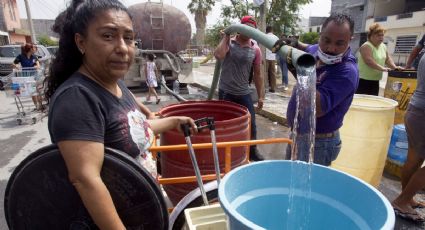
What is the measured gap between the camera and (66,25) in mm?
1200

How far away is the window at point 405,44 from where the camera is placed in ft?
83.8

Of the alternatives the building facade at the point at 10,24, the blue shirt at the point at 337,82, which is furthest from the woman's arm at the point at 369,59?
the building facade at the point at 10,24

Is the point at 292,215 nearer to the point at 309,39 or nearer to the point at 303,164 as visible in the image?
the point at 303,164

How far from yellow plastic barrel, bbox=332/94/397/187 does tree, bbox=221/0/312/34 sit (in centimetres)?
784

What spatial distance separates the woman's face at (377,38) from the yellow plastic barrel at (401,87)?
485mm

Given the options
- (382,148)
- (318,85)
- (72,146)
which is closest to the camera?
(72,146)

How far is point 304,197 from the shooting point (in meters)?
1.16

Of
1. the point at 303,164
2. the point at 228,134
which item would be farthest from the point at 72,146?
the point at 228,134

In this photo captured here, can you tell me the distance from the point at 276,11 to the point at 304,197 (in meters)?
10.0

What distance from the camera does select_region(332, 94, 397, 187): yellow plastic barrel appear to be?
2.65 meters

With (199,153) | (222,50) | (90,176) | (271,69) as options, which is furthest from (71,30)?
(271,69)

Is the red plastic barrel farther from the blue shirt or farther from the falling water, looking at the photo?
the blue shirt

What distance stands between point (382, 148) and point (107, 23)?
2755 mm

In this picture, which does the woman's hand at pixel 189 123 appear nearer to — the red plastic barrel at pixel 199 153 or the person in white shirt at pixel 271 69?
the red plastic barrel at pixel 199 153
